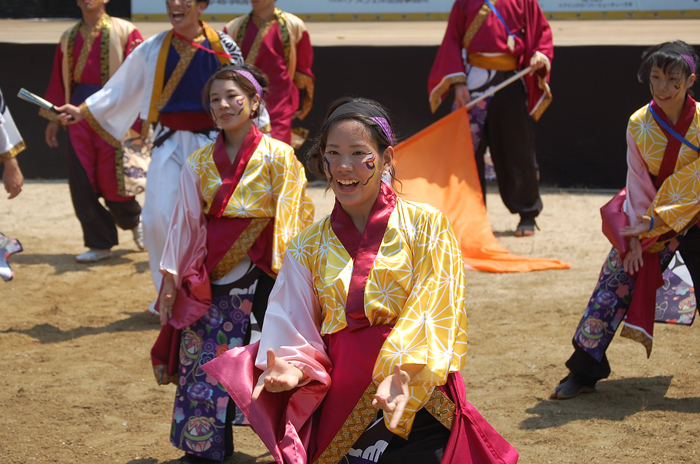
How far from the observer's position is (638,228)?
126 inches

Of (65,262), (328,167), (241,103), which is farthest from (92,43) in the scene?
(328,167)

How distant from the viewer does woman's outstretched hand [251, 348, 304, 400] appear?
1.86 m

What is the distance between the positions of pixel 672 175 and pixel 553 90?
466cm

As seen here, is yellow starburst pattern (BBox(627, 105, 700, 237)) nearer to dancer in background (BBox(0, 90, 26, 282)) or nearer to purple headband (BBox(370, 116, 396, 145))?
purple headband (BBox(370, 116, 396, 145))

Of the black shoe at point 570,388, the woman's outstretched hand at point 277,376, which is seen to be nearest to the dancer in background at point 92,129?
the black shoe at point 570,388

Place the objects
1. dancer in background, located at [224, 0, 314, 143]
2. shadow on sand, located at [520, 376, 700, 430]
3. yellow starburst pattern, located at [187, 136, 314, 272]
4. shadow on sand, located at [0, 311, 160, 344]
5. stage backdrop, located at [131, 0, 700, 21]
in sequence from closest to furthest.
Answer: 1. yellow starburst pattern, located at [187, 136, 314, 272]
2. shadow on sand, located at [520, 376, 700, 430]
3. shadow on sand, located at [0, 311, 160, 344]
4. dancer in background, located at [224, 0, 314, 143]
5. stage backdrop, located at [131, 0, 700, 21]

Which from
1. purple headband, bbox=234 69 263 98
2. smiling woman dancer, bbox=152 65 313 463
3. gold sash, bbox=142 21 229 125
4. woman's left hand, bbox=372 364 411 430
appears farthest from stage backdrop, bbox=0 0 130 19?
woman's left hand, bbox=372 364 411 430

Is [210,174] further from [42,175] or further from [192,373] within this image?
[42,175]

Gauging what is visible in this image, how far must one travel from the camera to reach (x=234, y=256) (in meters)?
3.01

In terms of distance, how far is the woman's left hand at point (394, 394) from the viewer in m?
1.70

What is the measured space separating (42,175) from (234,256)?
6.26 metres

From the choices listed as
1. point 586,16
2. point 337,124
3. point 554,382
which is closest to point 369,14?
point 586,16

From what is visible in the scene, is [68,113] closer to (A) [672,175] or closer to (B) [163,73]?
(B) [163,73]

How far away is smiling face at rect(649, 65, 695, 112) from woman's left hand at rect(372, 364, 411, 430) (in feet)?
6.41
